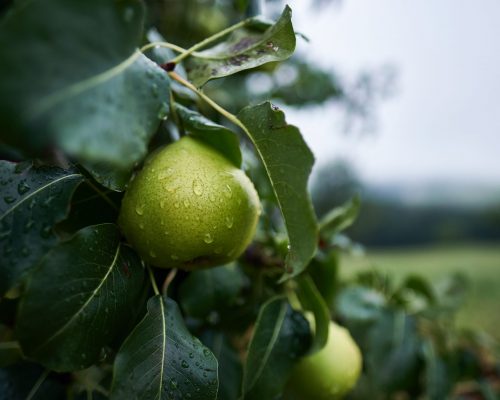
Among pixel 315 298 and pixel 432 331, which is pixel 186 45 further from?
pixel 315 298

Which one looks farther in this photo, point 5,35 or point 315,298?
point 315,298

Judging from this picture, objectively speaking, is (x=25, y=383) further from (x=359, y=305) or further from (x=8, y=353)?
(x=359, y=305)

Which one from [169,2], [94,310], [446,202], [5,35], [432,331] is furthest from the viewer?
[446,202]

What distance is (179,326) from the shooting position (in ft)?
1.67

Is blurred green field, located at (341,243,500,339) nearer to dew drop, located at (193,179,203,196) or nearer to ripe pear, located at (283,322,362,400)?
ripe pear, located at (283,322,362,400)

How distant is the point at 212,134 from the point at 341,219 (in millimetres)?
449

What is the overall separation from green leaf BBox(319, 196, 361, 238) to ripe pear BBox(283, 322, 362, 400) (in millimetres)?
223

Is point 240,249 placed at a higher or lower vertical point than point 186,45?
higher

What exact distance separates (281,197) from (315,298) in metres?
0.24

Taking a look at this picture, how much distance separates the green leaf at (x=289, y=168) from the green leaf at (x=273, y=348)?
0.56 feet

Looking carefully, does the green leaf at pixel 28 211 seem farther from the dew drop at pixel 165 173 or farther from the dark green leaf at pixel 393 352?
Result: the dark green leaf at pixel 393 352

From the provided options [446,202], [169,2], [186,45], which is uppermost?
[169,2]

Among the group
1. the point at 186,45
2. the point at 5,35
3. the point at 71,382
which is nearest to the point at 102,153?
the point at 5,35

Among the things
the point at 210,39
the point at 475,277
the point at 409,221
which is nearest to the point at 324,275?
the point at 210,39
